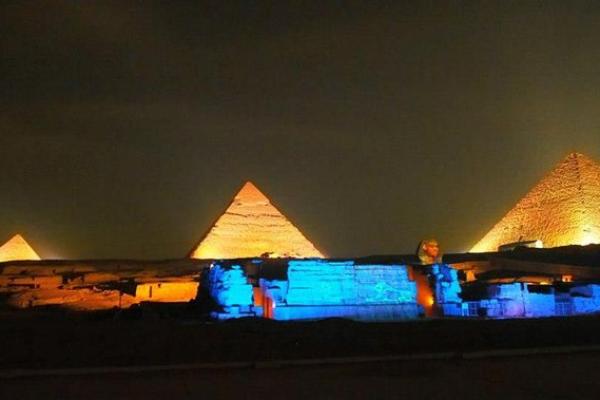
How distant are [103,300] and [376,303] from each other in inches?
438

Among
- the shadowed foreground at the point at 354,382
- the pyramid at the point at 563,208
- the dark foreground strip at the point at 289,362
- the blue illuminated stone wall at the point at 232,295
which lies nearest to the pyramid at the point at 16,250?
the blue illuminated stone wall at the point at 232,295

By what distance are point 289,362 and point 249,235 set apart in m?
28.6

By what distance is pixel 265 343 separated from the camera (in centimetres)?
911

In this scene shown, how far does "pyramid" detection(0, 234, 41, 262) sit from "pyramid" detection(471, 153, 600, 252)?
103 feet

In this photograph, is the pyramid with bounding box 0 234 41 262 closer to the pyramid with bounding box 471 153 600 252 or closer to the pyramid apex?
the pyramid apex

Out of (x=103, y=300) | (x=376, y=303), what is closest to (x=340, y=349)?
(x=376, y=303)

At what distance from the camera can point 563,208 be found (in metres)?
36.7

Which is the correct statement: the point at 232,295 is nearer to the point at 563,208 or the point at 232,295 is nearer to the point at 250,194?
the point at 250,194

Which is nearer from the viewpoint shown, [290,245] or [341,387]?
[341,387]

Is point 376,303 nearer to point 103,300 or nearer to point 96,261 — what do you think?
point 103,300

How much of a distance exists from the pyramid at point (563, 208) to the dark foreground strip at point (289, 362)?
29153mm

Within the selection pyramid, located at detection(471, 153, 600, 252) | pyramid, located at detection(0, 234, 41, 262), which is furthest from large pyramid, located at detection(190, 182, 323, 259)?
pyramid, located at detection(471, 153, 600, 252)

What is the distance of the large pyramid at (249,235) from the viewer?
36000 mm

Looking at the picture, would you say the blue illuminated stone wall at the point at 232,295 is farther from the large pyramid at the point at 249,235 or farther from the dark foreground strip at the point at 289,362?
the large pyramid at the point at 249,235
